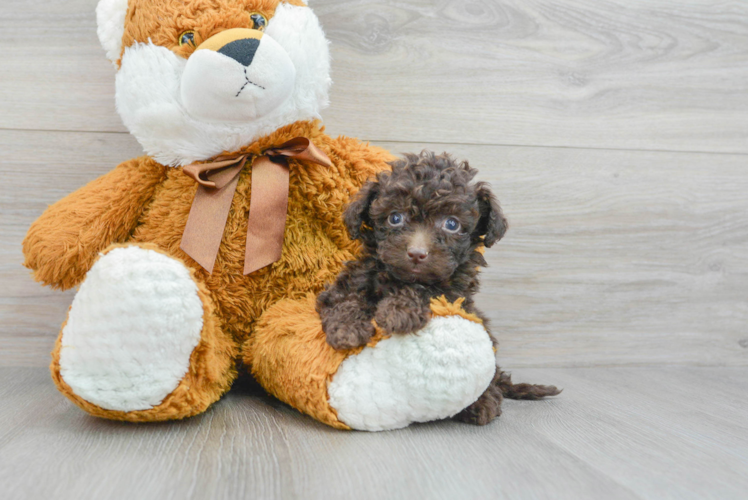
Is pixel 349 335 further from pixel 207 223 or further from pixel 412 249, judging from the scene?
pixel 207 223

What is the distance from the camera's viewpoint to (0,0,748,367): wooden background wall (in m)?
1.22

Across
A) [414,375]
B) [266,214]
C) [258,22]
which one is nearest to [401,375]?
[414,375]

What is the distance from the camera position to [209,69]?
881 millimetres

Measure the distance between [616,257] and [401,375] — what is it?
809 mm

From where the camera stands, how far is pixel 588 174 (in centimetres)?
138

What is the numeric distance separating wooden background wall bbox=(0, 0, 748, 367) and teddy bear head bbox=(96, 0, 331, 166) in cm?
28

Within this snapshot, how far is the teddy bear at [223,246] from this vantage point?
0.82 meters

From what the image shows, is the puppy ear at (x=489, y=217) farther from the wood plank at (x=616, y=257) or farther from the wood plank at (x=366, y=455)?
the wood plank at (x=616, y=257)

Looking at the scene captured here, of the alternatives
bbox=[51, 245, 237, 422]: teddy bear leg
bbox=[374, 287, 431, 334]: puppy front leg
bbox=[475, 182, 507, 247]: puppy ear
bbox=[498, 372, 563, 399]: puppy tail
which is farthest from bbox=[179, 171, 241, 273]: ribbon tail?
bbox=[498, 372, 563, 399]: puppy tail

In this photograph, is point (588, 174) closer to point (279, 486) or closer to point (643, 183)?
point (643, 183)

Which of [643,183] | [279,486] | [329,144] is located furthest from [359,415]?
[643,183]

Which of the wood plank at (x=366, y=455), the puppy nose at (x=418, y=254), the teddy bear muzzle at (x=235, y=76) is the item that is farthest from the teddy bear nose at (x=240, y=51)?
the wood plank at (x=366, y=455)

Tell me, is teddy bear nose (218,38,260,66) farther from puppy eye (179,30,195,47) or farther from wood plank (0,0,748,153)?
wood plank (0,0,748,153)

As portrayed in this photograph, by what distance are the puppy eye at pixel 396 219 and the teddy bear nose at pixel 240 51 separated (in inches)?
12.8
